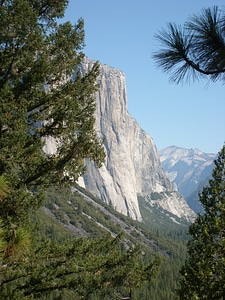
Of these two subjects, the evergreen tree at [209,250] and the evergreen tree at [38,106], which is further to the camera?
the evergreen tree at [209,250]

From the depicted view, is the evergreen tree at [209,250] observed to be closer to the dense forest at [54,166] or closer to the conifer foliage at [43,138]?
the dense forest at [54,166]

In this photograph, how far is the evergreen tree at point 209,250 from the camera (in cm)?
913

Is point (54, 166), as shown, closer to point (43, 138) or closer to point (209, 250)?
point (43, 138)

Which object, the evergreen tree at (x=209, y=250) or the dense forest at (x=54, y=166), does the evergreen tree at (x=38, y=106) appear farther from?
the evergreen tree at (x=209, y=250)

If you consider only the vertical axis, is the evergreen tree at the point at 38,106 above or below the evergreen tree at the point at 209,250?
above

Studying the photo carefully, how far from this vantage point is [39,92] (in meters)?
8.81

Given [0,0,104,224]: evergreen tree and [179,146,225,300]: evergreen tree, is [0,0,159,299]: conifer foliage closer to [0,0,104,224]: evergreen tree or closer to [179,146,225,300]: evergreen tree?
[0,0,104,224]: evergreen tree

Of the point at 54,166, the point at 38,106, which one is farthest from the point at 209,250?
the point at 38,106

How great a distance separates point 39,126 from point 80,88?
1596 millimetres

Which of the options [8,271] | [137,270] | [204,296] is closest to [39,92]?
[8,271]

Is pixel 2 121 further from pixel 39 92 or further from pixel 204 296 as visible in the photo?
pixel 204 296

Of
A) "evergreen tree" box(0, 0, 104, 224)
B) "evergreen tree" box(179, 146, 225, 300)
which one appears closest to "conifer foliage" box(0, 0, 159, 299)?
"evergreen tree" box(0, 0, 104, 224)

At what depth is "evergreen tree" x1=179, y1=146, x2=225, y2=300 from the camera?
913cm

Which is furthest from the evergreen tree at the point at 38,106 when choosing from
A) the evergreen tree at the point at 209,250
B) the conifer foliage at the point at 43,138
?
the evergreen tree at the point at 209,250
